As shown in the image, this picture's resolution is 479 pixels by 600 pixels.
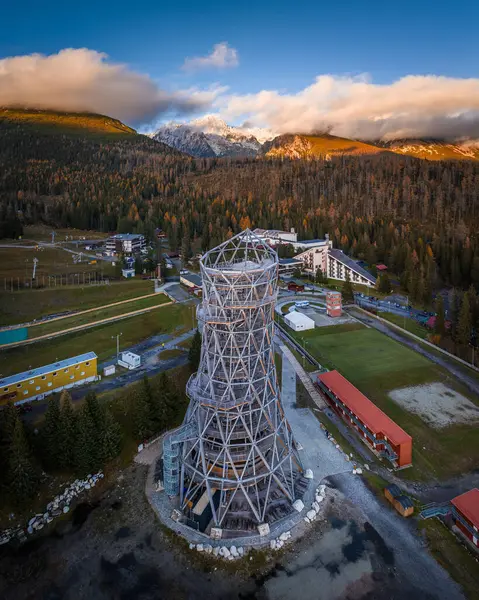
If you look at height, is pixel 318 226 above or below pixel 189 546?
above

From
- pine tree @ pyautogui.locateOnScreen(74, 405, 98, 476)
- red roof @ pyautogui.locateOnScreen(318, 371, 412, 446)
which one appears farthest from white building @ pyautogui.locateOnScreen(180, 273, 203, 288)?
pine tree @ pyautogui.locateOnScreen(74, 405, 98, 476)

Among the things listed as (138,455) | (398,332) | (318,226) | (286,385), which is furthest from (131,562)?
(318,226)

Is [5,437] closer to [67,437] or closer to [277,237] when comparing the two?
[67,437]

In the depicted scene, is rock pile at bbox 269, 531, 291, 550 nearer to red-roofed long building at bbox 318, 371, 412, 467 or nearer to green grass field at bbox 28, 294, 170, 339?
red-roofed long building at bbox 318, 371, 412, 467

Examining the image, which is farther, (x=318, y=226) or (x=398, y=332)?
(x=318, y=226)

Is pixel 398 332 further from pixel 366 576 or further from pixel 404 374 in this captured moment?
pixel 366 576

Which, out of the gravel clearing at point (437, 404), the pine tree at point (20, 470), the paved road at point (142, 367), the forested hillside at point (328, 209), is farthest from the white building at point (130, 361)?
the forested hillside at point (328, 209)

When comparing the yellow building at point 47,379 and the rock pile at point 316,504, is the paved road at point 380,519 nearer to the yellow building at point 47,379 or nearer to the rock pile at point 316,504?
the rock pile at point 316,504
